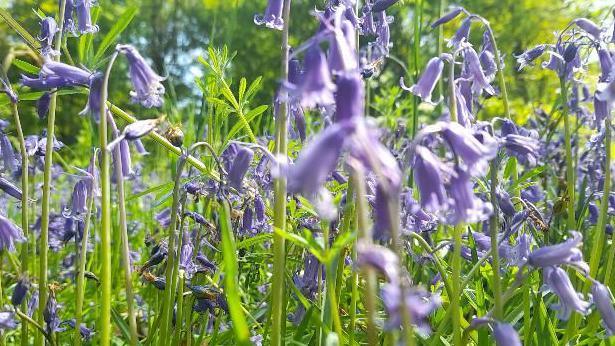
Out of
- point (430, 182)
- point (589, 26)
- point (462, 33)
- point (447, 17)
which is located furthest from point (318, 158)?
point (589, 26)

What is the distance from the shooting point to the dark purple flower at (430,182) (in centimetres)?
166

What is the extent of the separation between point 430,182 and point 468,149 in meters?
0.12

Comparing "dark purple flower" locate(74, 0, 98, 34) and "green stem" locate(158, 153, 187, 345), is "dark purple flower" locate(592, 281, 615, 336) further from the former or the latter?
"dark purple flower" locate(74, 0, 98, 34)

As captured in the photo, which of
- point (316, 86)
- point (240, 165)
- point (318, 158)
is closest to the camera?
point (318, 158)

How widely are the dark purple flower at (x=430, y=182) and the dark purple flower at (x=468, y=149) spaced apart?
0.22 ft

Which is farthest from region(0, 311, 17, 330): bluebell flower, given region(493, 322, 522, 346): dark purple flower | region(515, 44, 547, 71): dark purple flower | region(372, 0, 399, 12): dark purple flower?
region(515, 44, 547, 71): dark purple flower

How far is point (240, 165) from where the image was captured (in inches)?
90.4

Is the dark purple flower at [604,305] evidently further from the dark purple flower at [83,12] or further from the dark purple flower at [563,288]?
the dark purple flower at [83,12]

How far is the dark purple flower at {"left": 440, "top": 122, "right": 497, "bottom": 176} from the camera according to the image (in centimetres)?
166

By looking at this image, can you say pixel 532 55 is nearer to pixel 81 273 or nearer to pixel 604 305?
pixel 604 305

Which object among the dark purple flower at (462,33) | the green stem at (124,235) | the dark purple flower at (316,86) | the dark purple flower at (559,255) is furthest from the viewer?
the dark purple flower at (462,33)

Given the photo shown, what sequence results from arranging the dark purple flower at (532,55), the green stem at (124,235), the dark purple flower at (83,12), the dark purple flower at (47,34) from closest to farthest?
the green stem at (124,235) < the dark purple flower at (47,34) < the dark purple flower at (83,12) < the dark purple flower at (532,55)

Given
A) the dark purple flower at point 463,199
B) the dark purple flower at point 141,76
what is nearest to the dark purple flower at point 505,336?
the dark purple flower at point 463,199

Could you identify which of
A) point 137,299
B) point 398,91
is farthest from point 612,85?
point 398,91
